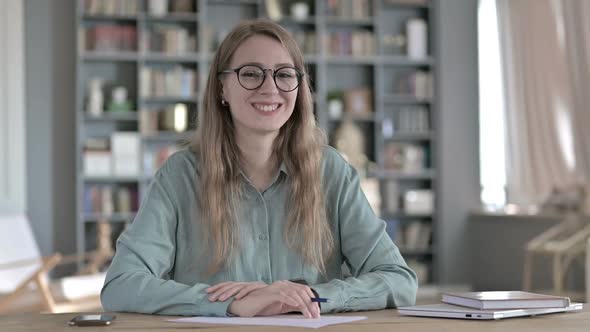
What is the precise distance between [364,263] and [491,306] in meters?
0.49

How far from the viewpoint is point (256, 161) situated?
7.68ft

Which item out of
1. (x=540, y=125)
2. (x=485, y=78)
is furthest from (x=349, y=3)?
(x=540, y=125)

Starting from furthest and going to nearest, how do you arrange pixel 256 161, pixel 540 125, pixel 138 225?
pixel 540 125, pixel 256 161, pixel 138 225

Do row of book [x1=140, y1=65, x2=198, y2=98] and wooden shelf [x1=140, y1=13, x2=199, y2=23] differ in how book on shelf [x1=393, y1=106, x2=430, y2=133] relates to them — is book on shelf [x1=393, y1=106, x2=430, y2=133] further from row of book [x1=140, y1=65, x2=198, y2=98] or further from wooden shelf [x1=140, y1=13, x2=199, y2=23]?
wooden shelf [x1=140, y1=13, x2=199, y2=23]

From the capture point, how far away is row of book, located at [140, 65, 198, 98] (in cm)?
808

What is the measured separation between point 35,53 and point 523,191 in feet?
13.7

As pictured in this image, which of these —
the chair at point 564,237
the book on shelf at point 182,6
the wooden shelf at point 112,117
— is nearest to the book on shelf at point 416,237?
the chair at point 564,237

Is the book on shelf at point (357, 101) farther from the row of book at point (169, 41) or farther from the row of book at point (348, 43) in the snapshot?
the row of book at point (169, 41)

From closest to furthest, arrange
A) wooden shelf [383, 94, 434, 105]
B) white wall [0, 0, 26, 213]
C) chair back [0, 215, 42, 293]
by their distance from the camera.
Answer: chair back [0, 215, 42, 293], white wall [0, 0, 26, 213], wooden shelf [383, 94, 434, 105]

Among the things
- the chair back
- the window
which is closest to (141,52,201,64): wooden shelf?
the chair back

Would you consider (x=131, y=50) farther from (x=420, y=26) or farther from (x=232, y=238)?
(x=232, y=238)

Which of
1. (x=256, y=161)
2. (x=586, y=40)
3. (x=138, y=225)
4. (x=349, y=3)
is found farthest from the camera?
(x=349, y=3)

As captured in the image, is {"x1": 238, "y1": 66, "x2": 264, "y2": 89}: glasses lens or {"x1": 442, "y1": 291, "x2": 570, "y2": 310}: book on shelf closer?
{"x1": 442, "y1": 291, "x2": 570, "y2": 310}: book on shelf

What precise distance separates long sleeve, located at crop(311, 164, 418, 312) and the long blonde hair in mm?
53
